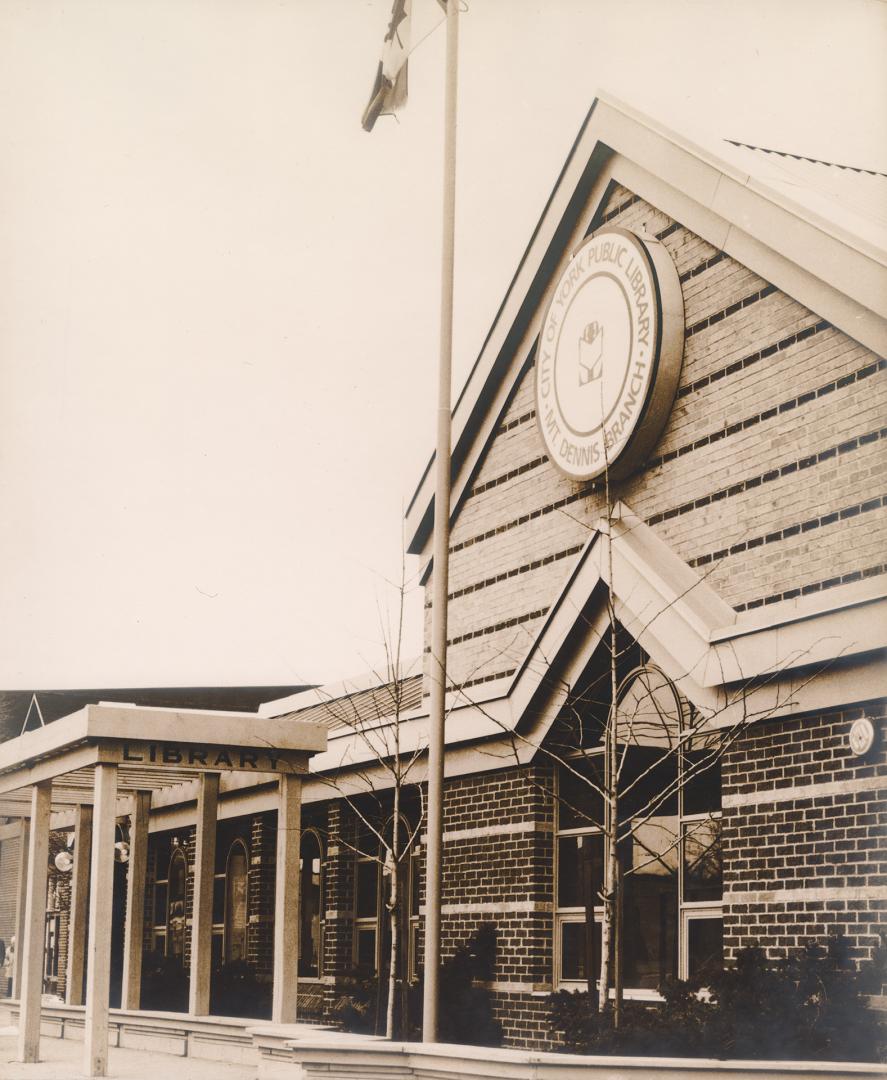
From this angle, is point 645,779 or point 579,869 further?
point 579,869

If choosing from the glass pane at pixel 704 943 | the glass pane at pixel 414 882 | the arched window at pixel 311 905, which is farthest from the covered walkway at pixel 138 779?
the glass pane at pixel 704 943

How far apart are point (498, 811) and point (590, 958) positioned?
187 cm

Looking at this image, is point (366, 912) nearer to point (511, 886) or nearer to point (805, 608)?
point (511, 886)

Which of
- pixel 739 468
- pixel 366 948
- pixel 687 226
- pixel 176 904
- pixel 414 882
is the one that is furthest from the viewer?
pixel 176 904

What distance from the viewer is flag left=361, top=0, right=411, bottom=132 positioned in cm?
1542

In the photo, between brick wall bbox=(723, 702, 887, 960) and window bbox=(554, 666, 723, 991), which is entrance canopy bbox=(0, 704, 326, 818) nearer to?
window bbox=(554, 666, 723, 991)

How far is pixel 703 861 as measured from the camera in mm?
12852

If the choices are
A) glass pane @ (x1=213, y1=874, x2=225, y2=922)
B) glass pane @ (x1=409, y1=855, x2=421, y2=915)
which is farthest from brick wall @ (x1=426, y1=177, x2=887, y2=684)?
glass pane @ (x1=213, y1=874, x2=225, y2=922)

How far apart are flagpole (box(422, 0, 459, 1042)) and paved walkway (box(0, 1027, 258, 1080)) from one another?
4080 mm

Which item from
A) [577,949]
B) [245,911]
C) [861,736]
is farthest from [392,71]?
[245,911]

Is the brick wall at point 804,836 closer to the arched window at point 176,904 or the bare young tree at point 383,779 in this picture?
the bare young tree at point 383,779

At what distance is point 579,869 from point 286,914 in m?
3.79

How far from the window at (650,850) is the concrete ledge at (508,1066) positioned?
1990mm

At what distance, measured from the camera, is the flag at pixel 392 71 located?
607 inches
